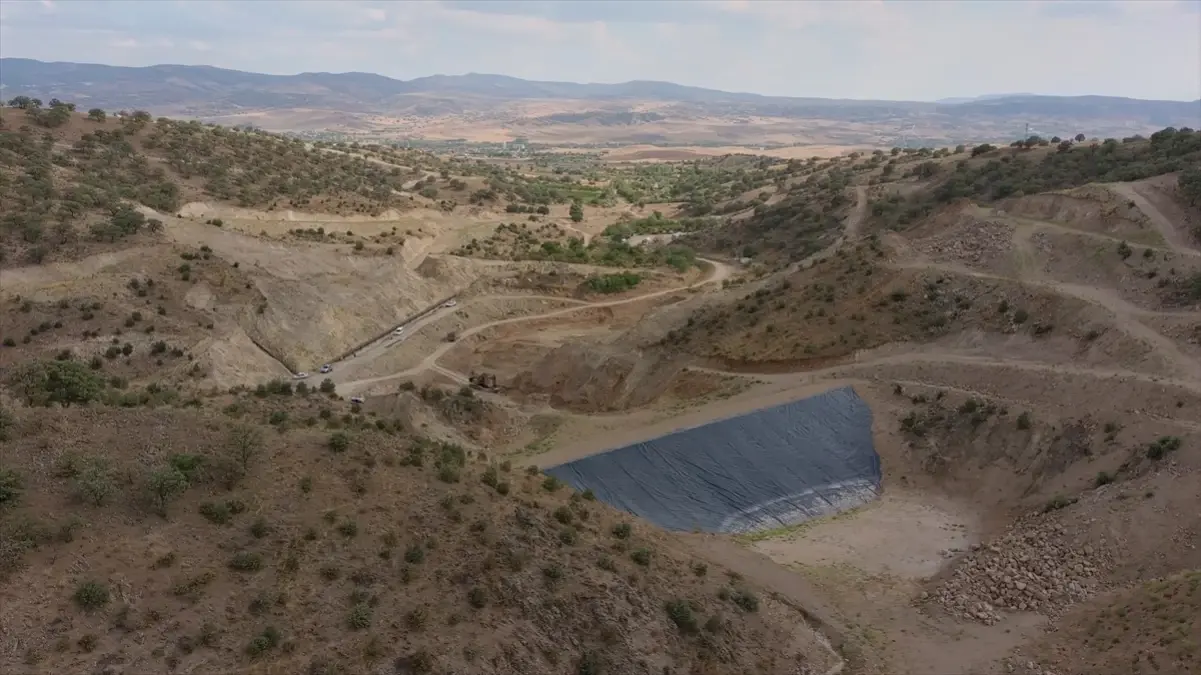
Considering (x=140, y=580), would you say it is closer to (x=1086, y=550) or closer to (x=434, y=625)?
(x=434, y=625)

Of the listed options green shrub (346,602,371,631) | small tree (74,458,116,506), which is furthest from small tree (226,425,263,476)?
green shrub (346,602,371,631)

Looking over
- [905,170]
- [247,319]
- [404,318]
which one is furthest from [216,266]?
[905,170]

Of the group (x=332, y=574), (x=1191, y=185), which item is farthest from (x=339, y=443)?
(x=1191, y=185)

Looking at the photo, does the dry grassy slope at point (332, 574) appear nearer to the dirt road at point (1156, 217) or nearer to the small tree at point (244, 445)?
the small tree at point (244, 445)

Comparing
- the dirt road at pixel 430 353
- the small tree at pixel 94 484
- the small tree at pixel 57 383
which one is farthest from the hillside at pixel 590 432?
the dirt road at pixel 430 353

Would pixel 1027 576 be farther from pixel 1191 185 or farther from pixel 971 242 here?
pixel 1191 185
